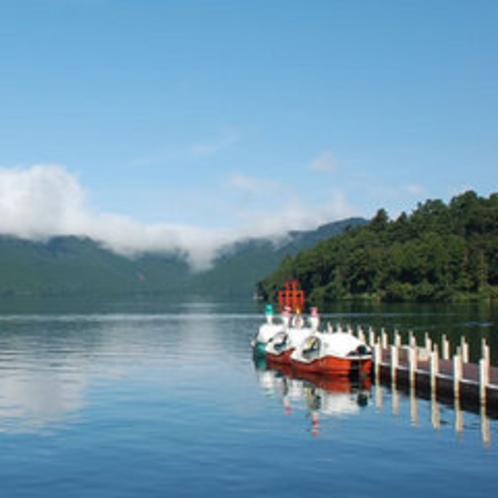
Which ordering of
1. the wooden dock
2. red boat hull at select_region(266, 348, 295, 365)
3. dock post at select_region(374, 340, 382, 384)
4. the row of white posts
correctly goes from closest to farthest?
the wooden dock < the row of white posts < dock post at select_region(374, 340, 382, 384) < red boat hull at select_region(266, 348, 295, 365)

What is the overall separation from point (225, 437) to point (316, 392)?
19.5 m

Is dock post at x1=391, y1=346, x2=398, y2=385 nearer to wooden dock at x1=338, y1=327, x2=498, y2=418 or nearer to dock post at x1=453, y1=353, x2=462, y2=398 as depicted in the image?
wooden dock at x1=338, y1=327, x2=498, y2=418

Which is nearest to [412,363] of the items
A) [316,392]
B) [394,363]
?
[394,363]

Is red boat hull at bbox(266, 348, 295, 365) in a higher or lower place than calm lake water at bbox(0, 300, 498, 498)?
higher

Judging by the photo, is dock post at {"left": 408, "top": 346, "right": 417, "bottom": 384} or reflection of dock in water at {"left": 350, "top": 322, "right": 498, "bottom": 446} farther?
dock post at {"left": 408, "top": 346, "right": 417, "bottom": 384}

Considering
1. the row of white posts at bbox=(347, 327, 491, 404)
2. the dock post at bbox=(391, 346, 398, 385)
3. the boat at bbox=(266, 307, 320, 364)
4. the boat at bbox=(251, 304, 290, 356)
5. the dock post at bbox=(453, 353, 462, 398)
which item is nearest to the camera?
the row of white posts at bbox=(347, 327, 491, 404)

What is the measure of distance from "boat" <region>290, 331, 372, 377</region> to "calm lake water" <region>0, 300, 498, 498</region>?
2.90 meters

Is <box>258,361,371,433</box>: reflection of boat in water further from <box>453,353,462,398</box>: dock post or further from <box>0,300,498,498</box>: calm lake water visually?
<box>453,353,462,398</box>: dock post

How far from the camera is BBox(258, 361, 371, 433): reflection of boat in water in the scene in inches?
2021

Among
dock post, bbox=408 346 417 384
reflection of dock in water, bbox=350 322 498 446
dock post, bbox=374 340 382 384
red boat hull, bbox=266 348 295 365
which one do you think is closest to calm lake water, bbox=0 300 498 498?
reflection of dock in water, bbox=350 322 498 446

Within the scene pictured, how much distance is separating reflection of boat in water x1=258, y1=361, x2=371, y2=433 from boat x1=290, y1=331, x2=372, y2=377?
60 centimetres

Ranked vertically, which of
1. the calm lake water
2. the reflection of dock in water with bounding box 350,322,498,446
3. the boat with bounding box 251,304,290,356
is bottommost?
the calm lake water

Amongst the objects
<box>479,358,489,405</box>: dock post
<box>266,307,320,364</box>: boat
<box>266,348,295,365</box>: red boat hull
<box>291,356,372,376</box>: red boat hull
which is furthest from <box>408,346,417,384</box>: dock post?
<box>266,348,295,365</box>: red boat hull

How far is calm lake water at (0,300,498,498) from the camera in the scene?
3266cm
